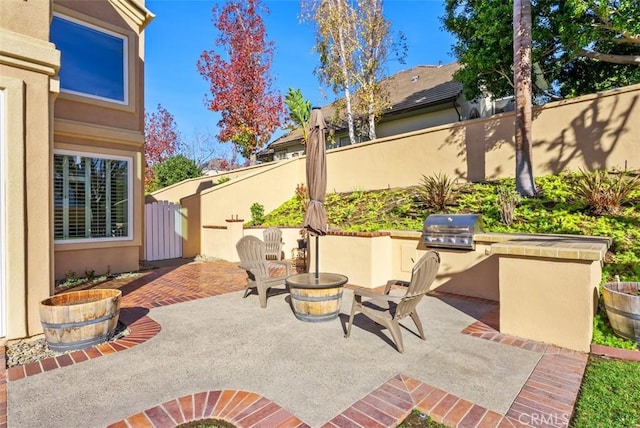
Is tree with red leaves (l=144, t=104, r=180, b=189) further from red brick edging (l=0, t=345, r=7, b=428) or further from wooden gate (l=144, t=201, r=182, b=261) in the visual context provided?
red brick edging (l=0, t=345, r=7, b=428)

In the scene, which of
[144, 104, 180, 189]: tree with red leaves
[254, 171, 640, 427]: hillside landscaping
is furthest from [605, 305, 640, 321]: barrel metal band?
[144, 104, 180, 189]: tree with red leaves

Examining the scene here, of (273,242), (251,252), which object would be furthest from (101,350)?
(273,242)

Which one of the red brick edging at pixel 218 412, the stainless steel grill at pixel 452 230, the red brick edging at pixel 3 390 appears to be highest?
the stainless steel grill at pixel 452 230

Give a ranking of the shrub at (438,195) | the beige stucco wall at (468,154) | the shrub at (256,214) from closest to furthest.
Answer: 1. the beige stucco wall at (468,154)
2. the shrub at (438,195)
3. the shrub at (256,214)

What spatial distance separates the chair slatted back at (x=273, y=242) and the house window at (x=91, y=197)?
391 centimetres

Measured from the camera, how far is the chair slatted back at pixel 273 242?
1047 centimetres

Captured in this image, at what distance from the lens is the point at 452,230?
21.6ft

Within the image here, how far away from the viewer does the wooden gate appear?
11459 millimetres

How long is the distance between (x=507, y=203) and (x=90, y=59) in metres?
11.0

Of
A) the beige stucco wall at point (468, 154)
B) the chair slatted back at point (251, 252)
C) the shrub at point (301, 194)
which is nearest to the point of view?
the chair slatted back at point (251, 252)

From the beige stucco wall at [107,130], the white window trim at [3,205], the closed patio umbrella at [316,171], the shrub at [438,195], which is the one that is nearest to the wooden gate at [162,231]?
the beige stucco wall at [107,130]

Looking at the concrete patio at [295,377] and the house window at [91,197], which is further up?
the house window at [91,197]

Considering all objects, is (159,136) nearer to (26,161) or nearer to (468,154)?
(468,154)

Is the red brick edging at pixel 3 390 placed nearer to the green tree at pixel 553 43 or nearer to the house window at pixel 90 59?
the house window at pixel 90 59
